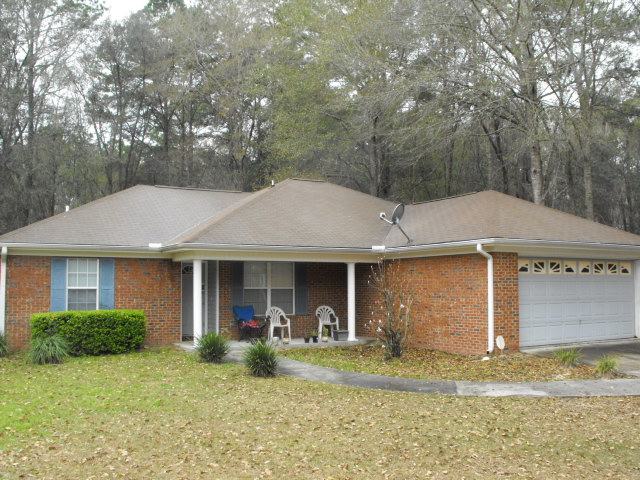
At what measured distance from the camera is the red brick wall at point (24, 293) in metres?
12.8

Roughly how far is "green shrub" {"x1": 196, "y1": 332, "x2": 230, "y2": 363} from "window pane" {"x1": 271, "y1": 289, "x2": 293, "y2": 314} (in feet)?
13.0

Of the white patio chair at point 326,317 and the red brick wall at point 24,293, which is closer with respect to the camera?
the red brick wall at point 24,293

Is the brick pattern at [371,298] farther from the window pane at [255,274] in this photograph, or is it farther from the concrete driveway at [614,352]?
the concrete driveway at [614,352]

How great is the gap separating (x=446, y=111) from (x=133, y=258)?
40.6ft

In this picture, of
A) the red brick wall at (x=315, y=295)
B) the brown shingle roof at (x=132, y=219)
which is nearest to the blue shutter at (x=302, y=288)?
the red brick wall at (x=315, y=295)

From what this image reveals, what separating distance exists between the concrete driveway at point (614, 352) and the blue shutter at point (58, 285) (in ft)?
35.0

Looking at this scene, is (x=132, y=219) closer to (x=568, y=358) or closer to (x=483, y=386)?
(x=483, y=386)

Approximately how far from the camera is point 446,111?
20.2m

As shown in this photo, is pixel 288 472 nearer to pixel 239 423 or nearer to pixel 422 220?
pixel 239 423

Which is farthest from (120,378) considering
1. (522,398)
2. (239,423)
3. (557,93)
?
(557,93)

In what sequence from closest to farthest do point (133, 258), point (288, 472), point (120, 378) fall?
point (288, 472), point (120, 378), point (133, 258)

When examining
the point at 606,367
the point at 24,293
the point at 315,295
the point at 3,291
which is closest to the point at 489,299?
the point at 606,367

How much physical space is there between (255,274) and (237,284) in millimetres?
603

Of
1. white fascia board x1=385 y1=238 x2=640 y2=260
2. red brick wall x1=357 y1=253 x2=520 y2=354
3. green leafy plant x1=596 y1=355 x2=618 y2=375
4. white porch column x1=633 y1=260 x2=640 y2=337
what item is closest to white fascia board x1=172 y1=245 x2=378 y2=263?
white fascia board x1=385 y1=238 x2=640 y2=260
